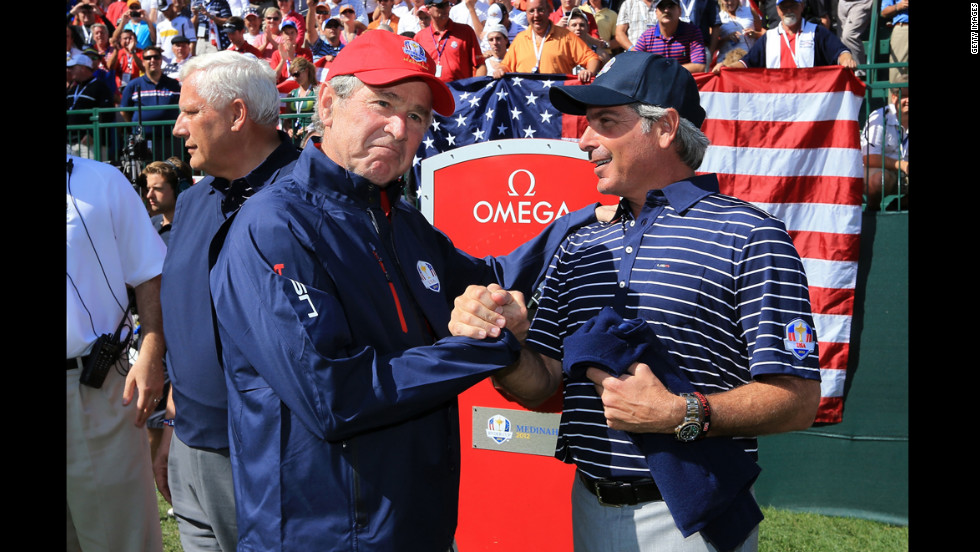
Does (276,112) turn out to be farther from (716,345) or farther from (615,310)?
(716,345)

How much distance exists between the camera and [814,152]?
6.48m

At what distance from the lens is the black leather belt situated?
244cm

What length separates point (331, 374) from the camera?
6.47 feet

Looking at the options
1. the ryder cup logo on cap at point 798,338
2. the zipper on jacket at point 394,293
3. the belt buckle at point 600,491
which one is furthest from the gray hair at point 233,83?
the ryder cup logo on cap at point 798,338

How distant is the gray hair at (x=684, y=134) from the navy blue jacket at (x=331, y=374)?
33.3 inches

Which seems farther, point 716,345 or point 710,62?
point 710,62

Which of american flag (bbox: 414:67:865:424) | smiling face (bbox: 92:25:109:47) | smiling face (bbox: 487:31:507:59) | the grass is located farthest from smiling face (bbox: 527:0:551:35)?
smiling face (bbox: 92:25:109:47)

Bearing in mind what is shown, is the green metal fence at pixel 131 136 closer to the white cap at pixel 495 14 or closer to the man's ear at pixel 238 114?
the white cap at pixel 495 14

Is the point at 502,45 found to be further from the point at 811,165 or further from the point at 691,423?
the point at 691,423

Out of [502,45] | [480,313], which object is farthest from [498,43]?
[480,313]

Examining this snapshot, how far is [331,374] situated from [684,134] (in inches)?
52.5

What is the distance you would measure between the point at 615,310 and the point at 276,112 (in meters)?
1.78

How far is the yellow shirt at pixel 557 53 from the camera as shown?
898 centimetres
